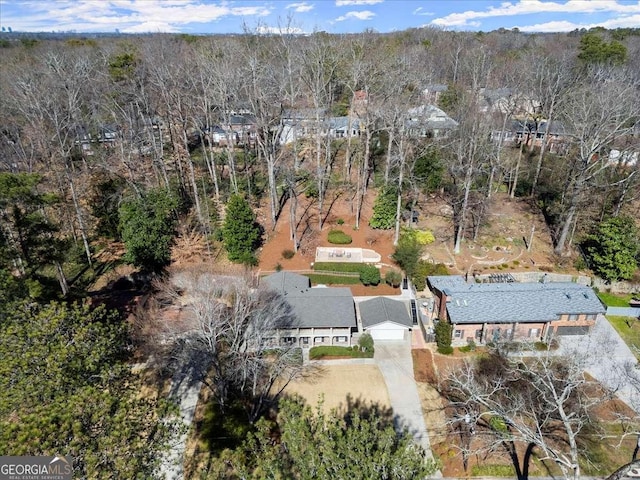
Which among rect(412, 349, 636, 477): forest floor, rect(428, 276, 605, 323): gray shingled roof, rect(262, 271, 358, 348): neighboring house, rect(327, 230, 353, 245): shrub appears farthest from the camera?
rect(327, 230, 353, 245): shrub

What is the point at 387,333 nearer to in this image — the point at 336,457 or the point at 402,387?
the point at 402,387

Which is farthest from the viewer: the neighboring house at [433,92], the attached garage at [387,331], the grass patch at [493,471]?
the neighboring house at [433,92]

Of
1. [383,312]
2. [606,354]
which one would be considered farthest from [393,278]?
[606,354]

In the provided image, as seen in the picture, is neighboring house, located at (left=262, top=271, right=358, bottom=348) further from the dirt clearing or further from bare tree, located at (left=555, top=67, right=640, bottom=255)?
bare tree, located at (left=555, top=67, right=640, bottom=255)

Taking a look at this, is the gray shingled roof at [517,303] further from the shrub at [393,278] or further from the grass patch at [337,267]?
the grass patch at [337,267]

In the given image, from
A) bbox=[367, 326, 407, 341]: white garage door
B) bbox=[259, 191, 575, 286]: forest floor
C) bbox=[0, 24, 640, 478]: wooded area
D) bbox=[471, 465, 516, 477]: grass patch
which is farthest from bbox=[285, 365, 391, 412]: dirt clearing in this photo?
bbox=[259, 191, 575, 286]: forest floor

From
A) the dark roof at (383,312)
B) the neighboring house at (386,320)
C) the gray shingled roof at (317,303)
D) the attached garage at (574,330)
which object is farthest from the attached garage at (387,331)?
the attached garage at (574,330)
